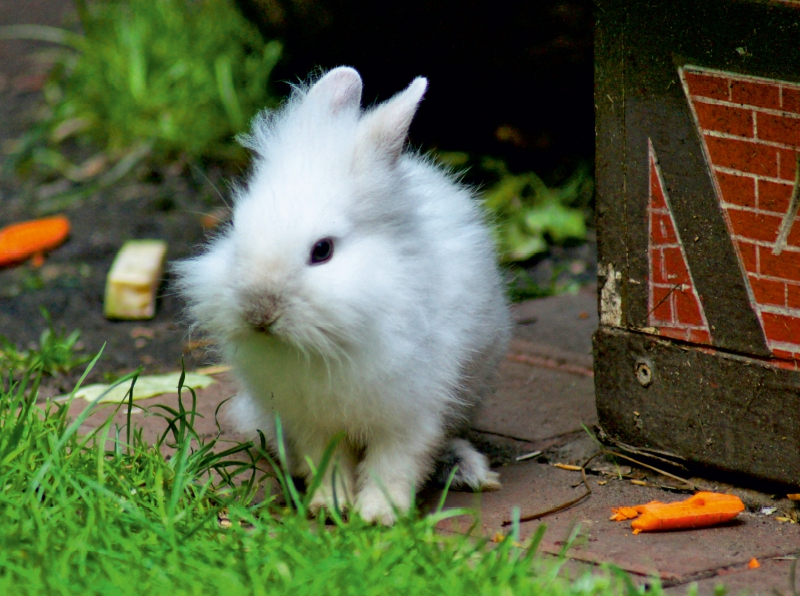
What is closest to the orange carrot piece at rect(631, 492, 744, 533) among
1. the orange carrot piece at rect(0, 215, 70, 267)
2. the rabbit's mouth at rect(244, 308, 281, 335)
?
the rabbit's mouth at rect(244, 308, 281, 335)

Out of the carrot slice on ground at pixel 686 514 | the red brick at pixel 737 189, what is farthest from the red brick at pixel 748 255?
the carrot slice on ground at pixel 686 514

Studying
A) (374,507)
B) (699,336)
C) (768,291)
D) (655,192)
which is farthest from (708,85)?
(374,507)

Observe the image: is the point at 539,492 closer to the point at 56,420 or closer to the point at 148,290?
the point at 56,420

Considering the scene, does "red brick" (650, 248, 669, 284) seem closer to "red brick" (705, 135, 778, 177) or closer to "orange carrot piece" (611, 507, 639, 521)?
"red brick" (705, 135, 778, 177)

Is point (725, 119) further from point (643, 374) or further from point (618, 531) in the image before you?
point (618, 531)

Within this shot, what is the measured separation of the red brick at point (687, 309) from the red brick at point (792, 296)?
256 millimetres

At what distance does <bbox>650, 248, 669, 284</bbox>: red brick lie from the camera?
297cm

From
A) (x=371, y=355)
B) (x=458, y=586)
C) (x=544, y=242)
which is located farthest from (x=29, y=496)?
(x=544, y=242)

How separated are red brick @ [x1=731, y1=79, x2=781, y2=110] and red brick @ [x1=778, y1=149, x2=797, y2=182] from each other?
0.12 meters

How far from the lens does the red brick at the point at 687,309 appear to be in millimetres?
2928

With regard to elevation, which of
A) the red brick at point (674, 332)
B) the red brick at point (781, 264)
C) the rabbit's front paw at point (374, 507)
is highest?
the red brick at point (781, 264)

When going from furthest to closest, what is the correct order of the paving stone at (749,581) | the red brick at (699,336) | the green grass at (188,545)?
the red brick at (699,336) → the paving stone at (749,581) → the green grass at (188,545)

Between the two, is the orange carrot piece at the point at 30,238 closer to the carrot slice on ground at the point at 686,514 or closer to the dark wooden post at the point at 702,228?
the dark wooden post at the point at 702,228

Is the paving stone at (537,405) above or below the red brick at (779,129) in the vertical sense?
below
